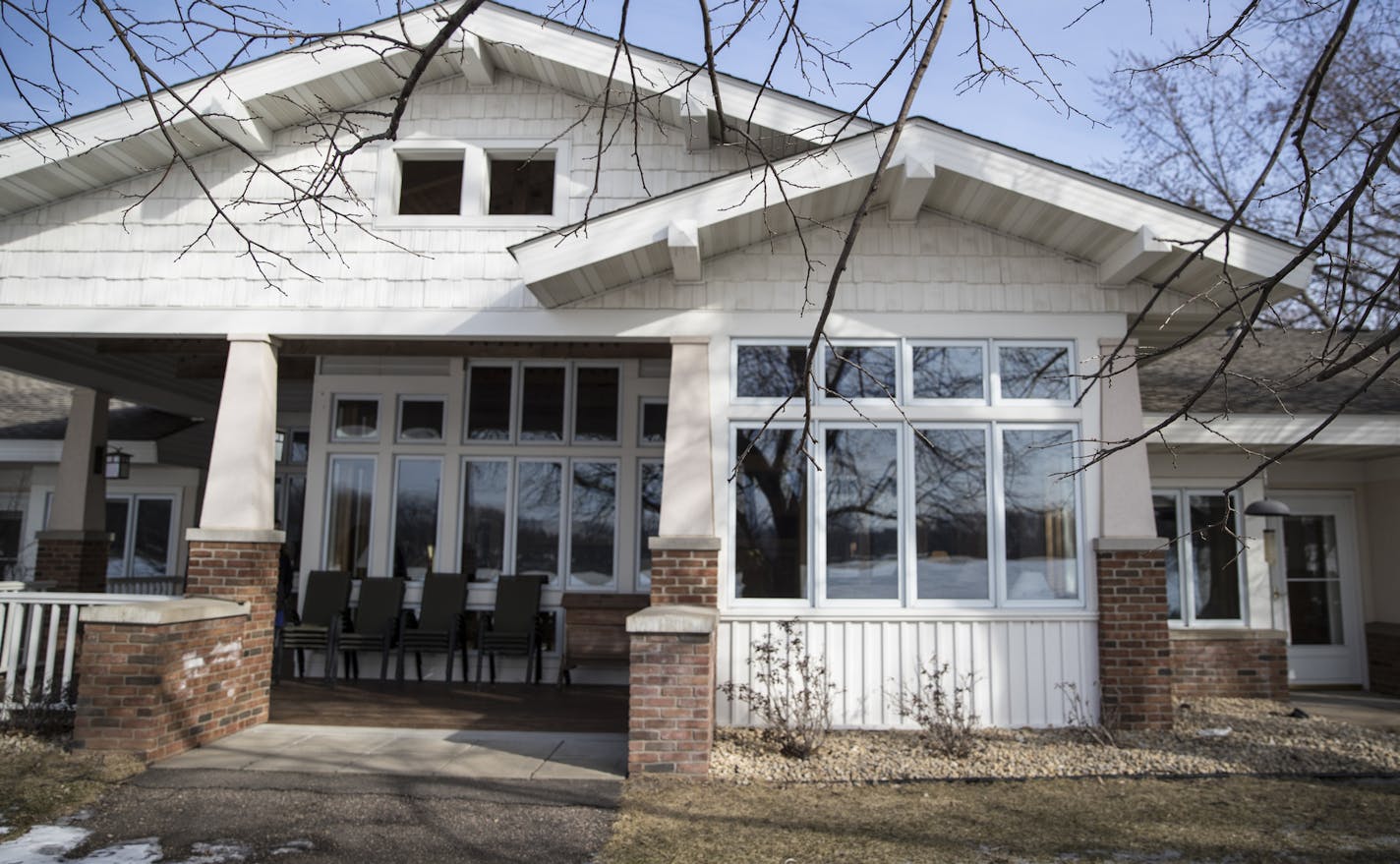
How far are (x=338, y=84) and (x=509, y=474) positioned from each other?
156 inches

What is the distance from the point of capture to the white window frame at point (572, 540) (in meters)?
10.2

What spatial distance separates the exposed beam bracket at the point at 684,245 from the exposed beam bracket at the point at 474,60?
7.73 ft

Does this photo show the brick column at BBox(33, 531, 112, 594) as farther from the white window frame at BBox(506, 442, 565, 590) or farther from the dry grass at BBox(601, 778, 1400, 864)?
the dry grass at BBox(601, 778, 1400, 864)

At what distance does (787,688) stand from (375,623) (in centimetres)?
441

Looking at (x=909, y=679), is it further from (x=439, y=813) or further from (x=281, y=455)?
(x=281, y=455)

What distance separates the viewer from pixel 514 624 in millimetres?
9789

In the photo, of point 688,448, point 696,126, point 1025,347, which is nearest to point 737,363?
point 688,448

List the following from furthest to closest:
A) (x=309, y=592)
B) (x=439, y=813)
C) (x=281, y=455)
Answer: (x=281, y=455), (x=309, y=592), (x=439, y=813)

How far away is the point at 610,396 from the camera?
1062 centimetres

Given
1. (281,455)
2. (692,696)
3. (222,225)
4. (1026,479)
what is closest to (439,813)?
(692,696)

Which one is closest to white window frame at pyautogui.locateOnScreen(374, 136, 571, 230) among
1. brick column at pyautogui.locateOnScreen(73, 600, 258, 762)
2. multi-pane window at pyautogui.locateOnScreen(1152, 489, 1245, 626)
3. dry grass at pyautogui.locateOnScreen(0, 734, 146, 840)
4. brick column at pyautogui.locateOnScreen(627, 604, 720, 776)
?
brick column at pyautogui.locateOnScreen(73, 600, 258, 762)

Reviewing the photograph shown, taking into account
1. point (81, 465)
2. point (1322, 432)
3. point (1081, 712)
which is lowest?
point (1081, 712)

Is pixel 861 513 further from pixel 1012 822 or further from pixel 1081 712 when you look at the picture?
pixel 1012 822

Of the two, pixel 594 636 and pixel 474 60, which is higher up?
pixel 474 60
